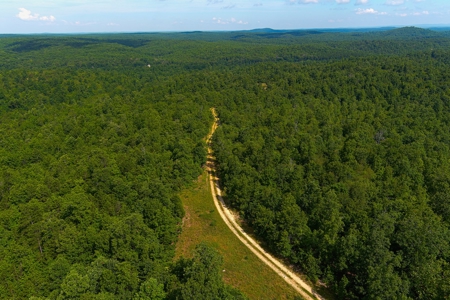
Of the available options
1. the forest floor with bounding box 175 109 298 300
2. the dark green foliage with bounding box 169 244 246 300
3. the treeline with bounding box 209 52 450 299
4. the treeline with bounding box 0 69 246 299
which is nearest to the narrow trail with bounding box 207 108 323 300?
the forest floor with bounding box 175 109 298 300

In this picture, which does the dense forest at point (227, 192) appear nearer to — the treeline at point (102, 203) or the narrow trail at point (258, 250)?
the treeline at point (102, 203)

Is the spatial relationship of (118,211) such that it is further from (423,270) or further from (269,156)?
(423,270)

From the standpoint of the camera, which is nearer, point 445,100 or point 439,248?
point 439,248

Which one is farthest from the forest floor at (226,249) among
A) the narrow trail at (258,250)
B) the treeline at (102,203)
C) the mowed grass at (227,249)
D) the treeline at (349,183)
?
the treeline at (349,183)

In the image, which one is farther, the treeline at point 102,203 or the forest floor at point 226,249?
the forest floor at point 226,249

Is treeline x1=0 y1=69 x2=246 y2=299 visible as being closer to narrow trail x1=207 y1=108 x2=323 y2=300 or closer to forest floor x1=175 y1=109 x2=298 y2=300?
forest floor x1=175 y1=109 x2=298 y2=300

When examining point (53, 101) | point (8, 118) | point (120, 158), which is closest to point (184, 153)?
point (120, 158)
